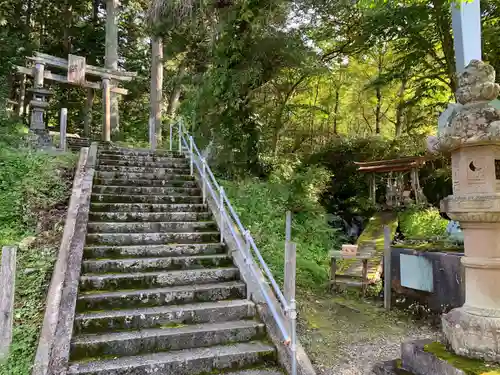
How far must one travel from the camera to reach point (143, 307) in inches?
167

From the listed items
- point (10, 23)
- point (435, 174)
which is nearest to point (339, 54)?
point (435, 174)

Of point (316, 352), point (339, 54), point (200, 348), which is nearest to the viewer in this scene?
point (200, 348)

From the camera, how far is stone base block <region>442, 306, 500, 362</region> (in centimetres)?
280

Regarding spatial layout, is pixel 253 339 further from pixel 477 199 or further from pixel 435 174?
pixel 435 174

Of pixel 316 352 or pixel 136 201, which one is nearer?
pixel 316 352

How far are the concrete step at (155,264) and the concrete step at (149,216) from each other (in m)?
1.18

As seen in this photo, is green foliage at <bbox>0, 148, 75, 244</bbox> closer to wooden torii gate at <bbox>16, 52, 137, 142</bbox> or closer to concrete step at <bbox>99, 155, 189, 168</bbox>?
concrete step at <bbox>99, 155, 189, 168</bbox>

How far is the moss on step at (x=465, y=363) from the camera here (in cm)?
263

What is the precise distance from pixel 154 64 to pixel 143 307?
499 inches

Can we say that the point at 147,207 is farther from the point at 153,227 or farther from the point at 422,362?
the point at 422,362

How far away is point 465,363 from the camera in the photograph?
9.13 feet

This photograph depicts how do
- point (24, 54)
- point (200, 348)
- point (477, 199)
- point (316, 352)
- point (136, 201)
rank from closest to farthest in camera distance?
1. point (477, 199)
2. point (200, 348)
3. point (316, 352)
4. point (136, 201)
5. point (24, 54)

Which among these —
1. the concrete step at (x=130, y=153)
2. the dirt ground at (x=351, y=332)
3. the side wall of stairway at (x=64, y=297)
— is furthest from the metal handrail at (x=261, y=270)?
the side wall of stairway at (x=64, y=297)

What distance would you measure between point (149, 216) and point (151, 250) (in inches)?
39.3
